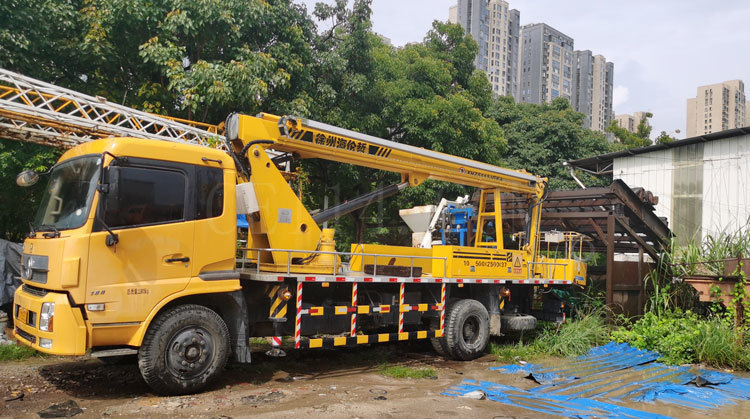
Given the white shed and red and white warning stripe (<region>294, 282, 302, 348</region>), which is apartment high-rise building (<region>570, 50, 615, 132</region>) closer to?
the white shed

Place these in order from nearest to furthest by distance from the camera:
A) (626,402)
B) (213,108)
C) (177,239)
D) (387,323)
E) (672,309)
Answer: (177,239) < (626,402) < (387,323) < (672,309) < (213,108)

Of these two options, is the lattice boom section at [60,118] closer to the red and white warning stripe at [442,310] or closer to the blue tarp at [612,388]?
the red and white warning stripe at [442,310]

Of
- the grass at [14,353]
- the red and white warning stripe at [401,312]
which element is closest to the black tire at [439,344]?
the red and white warning stripe at [401,312]

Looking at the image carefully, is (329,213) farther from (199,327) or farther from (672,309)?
(672,309)

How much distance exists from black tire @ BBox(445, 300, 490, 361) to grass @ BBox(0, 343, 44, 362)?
634 centimetres

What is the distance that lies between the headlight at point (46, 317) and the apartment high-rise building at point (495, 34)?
3795 inches

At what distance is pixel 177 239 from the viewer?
6.36m

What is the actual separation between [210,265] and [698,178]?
54.1 feet

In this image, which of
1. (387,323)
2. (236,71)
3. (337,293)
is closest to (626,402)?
(387,323)

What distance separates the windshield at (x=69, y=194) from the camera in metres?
5.92

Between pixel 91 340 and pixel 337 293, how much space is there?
128 inches

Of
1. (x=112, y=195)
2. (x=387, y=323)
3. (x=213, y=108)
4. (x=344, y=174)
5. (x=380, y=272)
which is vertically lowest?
(x=387, y=323)

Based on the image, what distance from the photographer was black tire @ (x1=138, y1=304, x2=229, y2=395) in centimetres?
600

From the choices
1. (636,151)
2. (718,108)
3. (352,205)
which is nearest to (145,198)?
(352,205)
